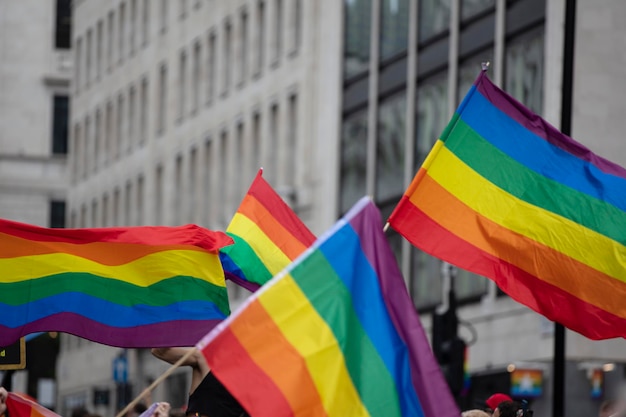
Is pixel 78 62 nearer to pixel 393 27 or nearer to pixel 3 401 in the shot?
pixel 393 27

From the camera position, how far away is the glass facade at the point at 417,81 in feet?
127

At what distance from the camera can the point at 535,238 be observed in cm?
1412

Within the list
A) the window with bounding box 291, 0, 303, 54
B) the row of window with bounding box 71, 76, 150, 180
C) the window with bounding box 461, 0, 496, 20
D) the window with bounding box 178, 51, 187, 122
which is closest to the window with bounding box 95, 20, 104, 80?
the row of window with bounding box 71, 76, 150, 180

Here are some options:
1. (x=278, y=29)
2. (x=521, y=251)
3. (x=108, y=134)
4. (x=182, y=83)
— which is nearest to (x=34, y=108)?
(x=108, y=134)

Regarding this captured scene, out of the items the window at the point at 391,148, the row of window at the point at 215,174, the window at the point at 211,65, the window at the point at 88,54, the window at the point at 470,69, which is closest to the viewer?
the window at the point at 470,69

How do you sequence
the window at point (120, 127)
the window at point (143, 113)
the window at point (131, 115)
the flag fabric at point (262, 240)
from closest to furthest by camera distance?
the flag fabric at point (262, 240) → the window at point (143, 113) → the window at point (131, 115) → the window at point (120, 127)

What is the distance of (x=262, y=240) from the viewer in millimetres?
15789

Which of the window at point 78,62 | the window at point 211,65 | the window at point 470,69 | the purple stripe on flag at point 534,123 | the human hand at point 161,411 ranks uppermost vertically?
the window at point 78,62

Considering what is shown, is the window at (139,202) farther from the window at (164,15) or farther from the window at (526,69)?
the window at (526,69)

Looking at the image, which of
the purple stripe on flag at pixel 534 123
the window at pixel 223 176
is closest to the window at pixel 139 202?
the window at pixel 223 176

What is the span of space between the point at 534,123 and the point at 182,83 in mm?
47071

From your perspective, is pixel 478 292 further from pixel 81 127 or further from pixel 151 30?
pixel 81 127

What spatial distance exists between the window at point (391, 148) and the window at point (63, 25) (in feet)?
159

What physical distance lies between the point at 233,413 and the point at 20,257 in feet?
8.49
